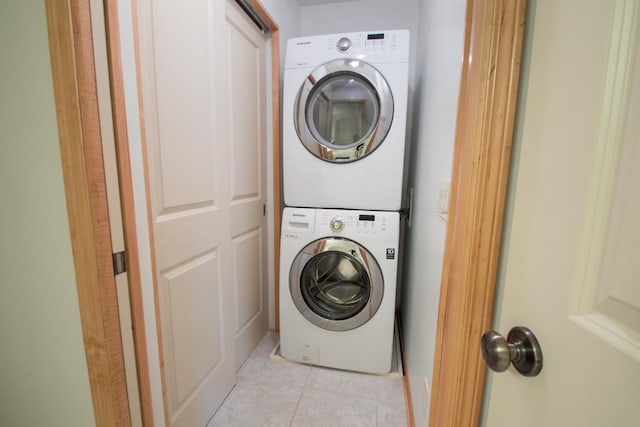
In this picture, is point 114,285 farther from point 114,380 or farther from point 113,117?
point 113,117

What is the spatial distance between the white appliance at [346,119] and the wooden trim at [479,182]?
2.55ft

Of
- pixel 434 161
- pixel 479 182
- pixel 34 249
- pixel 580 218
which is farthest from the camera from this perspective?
pixel 434 161

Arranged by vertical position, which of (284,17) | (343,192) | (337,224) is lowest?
(337,224)

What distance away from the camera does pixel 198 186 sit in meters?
1.06

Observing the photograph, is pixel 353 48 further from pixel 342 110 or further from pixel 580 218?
pixel 580 218

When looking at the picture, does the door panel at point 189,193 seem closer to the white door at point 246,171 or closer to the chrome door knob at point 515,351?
the white door at point 246,171

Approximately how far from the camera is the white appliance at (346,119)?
1354 millimetres

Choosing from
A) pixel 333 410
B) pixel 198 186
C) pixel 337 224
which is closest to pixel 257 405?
pixel 333 410

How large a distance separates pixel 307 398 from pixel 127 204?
50.4 inches

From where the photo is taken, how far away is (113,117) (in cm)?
68

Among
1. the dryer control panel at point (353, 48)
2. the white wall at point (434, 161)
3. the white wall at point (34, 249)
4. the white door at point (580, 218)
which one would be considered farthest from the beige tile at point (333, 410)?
the dryer control panel at point (353, 48)

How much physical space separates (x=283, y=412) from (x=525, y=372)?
124 cm

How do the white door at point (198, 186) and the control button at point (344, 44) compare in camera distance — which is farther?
the control button at point (344, 44)

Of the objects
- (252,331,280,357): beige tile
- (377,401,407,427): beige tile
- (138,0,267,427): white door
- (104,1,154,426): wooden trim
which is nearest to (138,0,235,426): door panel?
(138,0,267,427): white door
